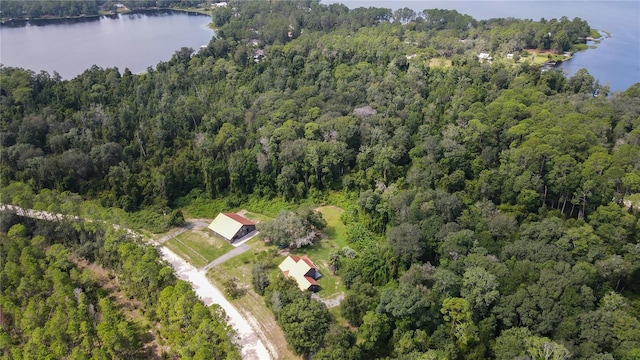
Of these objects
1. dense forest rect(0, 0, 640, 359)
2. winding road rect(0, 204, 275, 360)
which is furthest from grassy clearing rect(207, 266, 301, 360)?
dense forest rect(0, 0, 640, 359)

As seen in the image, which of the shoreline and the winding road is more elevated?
the shoreline

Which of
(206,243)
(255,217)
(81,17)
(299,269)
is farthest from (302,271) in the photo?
(81,17)

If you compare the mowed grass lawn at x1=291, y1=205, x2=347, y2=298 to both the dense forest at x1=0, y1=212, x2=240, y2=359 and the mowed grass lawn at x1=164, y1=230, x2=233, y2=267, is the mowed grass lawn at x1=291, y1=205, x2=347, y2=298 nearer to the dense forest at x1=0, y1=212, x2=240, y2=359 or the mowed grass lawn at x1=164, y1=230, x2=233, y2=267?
the mowed grass lawn at x1=164, y1=230, x2=233, y2=267

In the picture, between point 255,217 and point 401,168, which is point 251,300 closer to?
point 255,217

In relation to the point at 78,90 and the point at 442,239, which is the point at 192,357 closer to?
the point at 442,239

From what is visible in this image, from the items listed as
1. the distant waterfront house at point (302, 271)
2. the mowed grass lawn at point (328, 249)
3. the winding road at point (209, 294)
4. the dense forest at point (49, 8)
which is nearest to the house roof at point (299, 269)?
the distant waterfront house at point (302, 271)

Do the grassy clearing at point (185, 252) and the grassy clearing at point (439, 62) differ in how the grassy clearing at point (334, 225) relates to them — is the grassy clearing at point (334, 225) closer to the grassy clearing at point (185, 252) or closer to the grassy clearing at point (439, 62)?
the grassy clearing at point (185, 252)

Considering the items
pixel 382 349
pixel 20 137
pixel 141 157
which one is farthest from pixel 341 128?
pixel 20 137

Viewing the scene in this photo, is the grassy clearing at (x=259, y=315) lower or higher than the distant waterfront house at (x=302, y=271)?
lower
